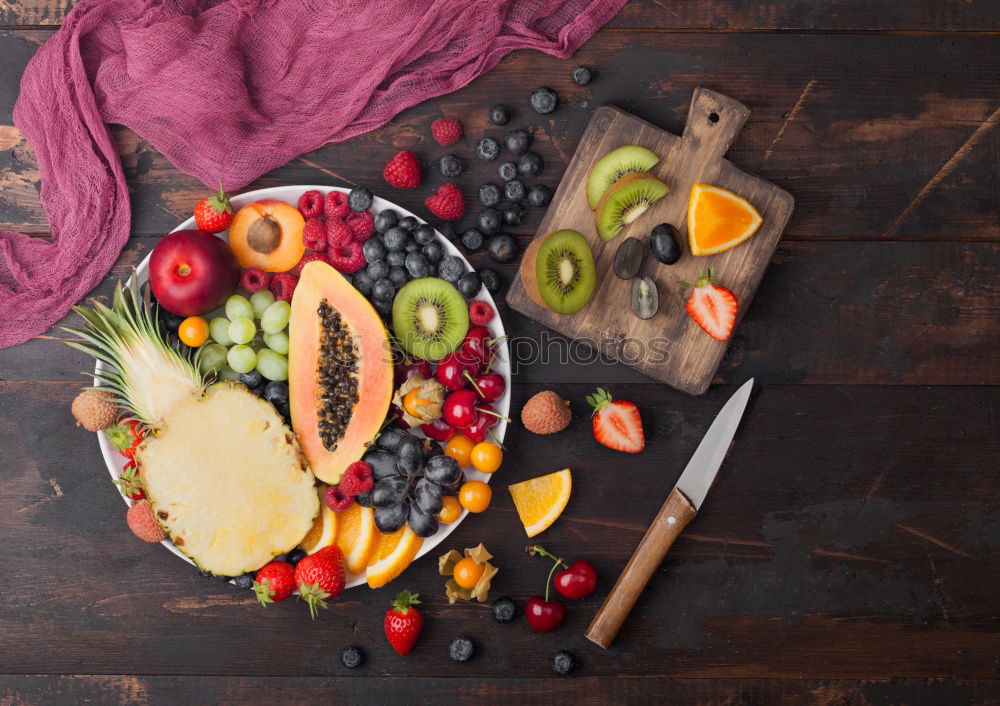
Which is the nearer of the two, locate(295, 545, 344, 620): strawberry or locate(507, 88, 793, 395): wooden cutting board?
locate(295, 545, 344, 620): strawberry

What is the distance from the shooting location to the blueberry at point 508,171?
2123 mm

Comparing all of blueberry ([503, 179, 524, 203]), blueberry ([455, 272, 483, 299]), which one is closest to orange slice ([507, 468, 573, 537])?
blueberry ([455, 272, 483, 299])

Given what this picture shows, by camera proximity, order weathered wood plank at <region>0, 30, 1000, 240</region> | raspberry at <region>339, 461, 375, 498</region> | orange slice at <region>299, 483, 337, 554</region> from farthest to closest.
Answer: weathered wood plank at <region>0, 30, 1000, 240</region>, orange slice at <region>299, 483, 337, 554</region>, raspberry at <region>339, 461, 375, 498</region>

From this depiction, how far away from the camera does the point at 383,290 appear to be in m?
2.01

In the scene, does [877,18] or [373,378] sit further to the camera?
[877,18]

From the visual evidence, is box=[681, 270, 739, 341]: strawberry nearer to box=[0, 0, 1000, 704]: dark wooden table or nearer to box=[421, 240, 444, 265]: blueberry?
A: box=[0, 0, 1000, 704]: dark wooden table

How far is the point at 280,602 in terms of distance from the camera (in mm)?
2184

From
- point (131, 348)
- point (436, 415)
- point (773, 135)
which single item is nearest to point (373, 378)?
point (436, 415)

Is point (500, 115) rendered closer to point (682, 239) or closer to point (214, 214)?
point (682, 239)

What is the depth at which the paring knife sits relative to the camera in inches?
82.3

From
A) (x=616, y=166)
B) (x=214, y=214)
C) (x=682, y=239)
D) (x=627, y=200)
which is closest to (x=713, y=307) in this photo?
(x=682, y=239)

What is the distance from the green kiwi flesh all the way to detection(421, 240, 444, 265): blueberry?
0.28 meters

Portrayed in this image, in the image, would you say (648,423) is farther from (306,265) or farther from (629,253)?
(306,265)

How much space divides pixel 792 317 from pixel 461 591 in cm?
132
